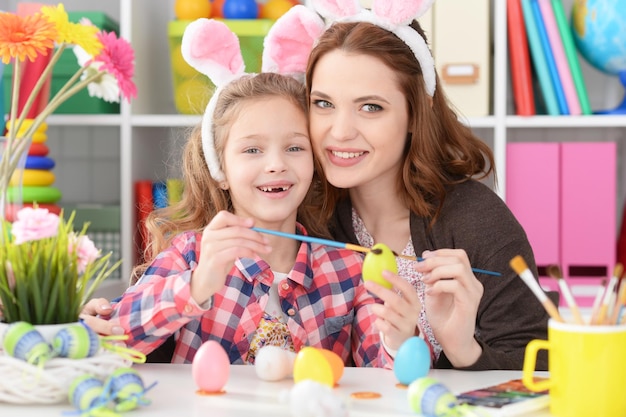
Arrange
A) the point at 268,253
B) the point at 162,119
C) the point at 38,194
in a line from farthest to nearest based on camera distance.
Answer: the point at 162,119
the point at 38,194
the point at 268,253

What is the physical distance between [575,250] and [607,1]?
0.70 meters

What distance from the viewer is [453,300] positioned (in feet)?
4.17

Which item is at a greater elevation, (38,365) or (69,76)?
(69,76)

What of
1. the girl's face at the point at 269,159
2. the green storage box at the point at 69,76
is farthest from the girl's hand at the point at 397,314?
the green storage box at the point at 69,76

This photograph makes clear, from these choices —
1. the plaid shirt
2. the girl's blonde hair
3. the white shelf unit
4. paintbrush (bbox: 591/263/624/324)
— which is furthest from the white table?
the white shelf unit

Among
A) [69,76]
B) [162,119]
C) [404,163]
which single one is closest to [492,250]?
[404,163]

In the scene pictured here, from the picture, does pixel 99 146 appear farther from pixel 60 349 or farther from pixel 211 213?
pixel 60 349

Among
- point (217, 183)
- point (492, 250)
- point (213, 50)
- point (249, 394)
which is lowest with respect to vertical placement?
point (249, 394)

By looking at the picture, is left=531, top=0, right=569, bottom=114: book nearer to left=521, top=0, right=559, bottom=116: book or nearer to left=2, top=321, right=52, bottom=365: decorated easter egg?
left=521, top=0, right=559, bottom=116: book

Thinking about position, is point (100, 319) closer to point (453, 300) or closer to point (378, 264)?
point (378, 264)

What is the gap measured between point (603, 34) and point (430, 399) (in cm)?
179

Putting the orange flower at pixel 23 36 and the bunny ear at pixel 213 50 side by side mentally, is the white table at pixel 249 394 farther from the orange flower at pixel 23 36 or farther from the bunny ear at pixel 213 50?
the bunny ear at pixel 213 50

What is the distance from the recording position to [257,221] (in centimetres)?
157

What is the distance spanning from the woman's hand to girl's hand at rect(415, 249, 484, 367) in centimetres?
43
